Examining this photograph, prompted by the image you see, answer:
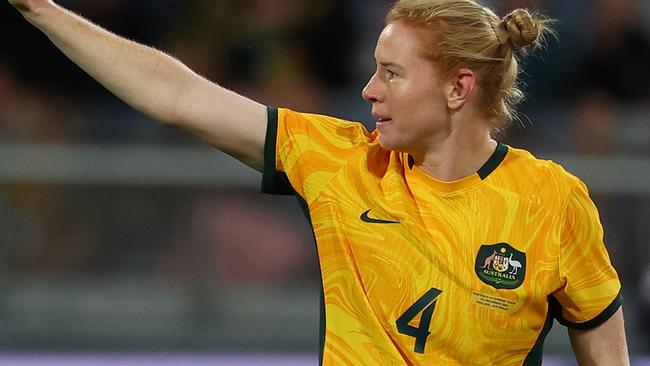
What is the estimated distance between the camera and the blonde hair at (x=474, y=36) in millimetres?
2849

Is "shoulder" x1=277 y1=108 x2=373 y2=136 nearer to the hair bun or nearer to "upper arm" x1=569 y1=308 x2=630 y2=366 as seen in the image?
the hair bun

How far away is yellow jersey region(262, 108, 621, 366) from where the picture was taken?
2871 millimetres

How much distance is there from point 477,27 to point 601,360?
32.9 inches

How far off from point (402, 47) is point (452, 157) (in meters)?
0.29

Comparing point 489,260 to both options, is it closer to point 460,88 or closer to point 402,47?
point 460,88

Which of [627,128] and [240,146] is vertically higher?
[627,128]

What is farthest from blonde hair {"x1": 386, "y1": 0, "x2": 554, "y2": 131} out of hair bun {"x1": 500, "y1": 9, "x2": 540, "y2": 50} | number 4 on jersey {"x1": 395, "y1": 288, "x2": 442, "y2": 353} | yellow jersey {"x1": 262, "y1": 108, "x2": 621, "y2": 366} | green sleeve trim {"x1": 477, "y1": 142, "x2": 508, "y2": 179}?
number 4 on jersey {"x1": 395, "y1": 288, "x2": 442, "y2": 353}

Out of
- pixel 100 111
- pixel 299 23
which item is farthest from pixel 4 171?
pixel 299 23

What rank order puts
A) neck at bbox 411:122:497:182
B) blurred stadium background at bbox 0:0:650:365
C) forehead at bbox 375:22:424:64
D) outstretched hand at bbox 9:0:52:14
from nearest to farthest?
outstretched hand at bbox 9:0:52:14, forehead at bbox 375:22:424:64, neck at bbox 411:122:497:182, blurred stadium background at bbox 0:0:650:365

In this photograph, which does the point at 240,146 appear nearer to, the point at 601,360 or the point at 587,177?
the point at 601,360

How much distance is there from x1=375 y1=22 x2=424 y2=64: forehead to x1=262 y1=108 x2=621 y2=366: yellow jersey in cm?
24

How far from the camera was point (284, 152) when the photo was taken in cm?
293

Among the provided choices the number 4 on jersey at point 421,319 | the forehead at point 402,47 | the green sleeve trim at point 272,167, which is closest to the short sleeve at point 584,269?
the number 4 on jersey at point 421,319

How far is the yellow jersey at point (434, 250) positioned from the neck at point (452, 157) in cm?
2
